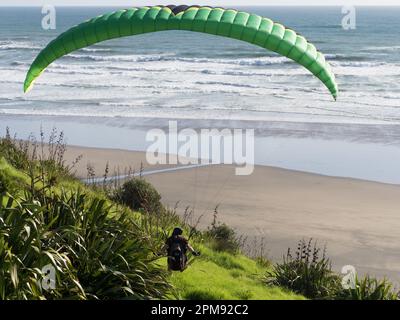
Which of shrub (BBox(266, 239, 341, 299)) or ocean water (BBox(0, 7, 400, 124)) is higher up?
ocean water (BBox(0, 7, 400, 124))

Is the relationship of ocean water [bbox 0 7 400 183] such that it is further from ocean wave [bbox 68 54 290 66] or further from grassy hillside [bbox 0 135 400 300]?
grassy hillside [bbox 0 135 400 300]

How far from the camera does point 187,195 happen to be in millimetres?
18250

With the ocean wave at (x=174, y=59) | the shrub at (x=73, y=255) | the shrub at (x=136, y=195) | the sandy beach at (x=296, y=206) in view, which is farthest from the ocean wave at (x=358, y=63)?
the shrub at (x=73, y=255)

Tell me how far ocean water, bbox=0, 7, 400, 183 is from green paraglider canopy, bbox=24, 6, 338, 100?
1124cm

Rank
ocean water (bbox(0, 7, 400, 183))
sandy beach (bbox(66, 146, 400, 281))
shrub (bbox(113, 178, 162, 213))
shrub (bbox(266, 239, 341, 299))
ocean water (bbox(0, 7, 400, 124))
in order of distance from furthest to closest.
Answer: ocean water (bbox(0, 7, 400, 124)) → ocean water (bbox(0, 7, 400, 183)) → sandy beach (bbox(66, 146, 400, 281)) → shrub (bbox(113, 178, 162, 213)) → shrub (bbox(266, 239, 341, 299))

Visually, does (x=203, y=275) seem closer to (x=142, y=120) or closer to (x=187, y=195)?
(x=187, y=195)

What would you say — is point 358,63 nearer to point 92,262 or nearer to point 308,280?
point 308,280

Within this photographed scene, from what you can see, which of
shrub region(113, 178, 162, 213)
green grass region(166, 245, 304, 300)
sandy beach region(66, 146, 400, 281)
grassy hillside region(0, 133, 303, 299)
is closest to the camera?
grassy hillside region(0, 133, 303, 299)

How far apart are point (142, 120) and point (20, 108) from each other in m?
7.13

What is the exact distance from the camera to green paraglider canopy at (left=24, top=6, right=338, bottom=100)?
10.0 metres

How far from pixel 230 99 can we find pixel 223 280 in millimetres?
27440

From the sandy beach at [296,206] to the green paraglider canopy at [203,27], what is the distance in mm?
5074

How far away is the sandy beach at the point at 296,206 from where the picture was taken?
14461mm

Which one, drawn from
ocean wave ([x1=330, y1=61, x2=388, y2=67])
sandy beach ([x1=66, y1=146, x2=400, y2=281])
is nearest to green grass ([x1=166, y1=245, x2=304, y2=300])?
sandy beach ([x1=66, y1=146, x2=400, y2=281])
